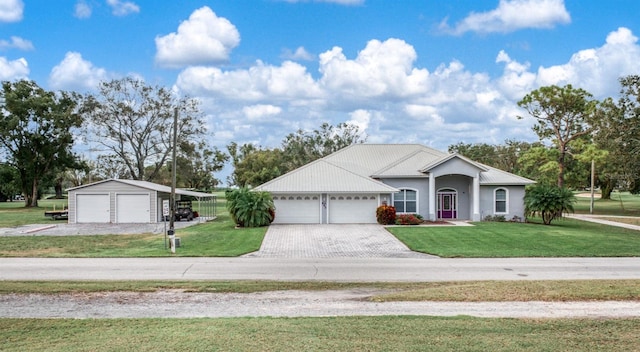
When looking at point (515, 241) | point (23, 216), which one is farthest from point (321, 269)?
point (23, 216)

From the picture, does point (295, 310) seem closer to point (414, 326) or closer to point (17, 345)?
point (414, 326)

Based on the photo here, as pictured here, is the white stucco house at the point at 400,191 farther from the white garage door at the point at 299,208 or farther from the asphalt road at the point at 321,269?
the asphalt road at the point at 321,269

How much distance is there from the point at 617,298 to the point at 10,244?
927 inches

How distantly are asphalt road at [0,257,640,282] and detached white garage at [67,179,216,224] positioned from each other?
17398 millimetres

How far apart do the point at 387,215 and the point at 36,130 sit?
4783 cm

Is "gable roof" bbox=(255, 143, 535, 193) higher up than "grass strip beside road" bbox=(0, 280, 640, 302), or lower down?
higher up

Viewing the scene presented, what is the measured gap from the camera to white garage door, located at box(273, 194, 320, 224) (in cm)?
3241

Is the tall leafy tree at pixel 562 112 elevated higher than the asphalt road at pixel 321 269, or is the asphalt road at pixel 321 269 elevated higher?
the tall leafy tree at pixel 562 112

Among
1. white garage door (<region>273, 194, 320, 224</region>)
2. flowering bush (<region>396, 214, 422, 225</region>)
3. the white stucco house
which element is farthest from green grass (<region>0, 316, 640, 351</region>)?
white garage door (<region>273, 194, 320, 224</region>)

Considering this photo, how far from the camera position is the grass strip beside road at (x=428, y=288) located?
11.3m

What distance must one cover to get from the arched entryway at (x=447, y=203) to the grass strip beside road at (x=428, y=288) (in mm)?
22027

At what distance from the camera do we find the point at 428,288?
12.5 meters

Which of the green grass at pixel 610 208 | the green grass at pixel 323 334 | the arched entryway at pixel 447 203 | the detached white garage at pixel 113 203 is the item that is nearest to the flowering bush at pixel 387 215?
the arched entryway at pixel 447 203

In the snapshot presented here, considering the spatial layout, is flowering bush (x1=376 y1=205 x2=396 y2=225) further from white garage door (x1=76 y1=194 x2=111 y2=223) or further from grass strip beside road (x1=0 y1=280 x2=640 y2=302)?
white garage door (x1=76 y1=194 x2=111 y2=223)
